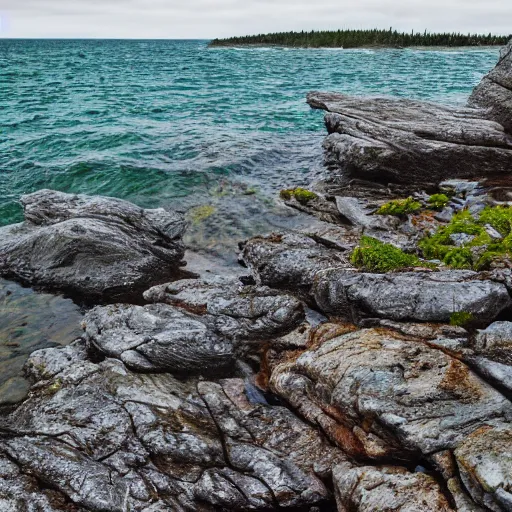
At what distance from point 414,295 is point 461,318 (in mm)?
821

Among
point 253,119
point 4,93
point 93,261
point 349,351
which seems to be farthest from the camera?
point 4,93

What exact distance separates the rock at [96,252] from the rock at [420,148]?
26.5 feet

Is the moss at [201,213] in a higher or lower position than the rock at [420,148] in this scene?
lower

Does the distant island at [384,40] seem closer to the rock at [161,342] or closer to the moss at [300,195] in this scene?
the moss at [300,195]

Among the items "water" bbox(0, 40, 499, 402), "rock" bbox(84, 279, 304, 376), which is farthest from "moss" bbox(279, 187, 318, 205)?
"rock" bbox(84, 279, 304, 376)

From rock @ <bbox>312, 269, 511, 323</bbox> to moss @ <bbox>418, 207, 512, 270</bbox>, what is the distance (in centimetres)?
113

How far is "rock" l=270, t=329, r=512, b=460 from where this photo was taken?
5965 millimetres

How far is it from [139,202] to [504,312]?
43.4ft

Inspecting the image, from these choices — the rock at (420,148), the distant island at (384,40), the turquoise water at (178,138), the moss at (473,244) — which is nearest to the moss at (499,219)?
the moss at (473,244)

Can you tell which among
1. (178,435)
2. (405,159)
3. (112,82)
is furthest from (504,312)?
(112,82)

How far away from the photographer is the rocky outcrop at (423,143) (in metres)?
17.6

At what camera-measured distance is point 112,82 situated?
4953 cm

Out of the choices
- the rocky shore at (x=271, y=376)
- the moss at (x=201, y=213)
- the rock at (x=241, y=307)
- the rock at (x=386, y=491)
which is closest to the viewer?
the rock at (x=386, y=491)

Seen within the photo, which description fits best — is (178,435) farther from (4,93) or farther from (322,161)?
(4,93)
